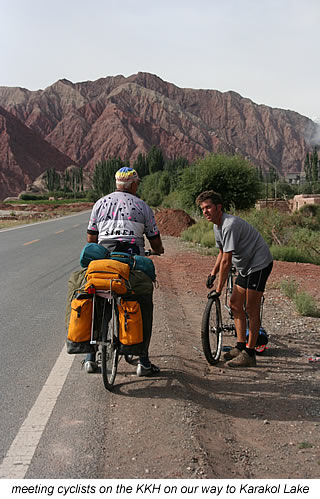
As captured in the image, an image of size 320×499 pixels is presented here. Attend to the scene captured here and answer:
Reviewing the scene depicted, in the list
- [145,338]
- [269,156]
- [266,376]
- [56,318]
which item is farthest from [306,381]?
[269,156]

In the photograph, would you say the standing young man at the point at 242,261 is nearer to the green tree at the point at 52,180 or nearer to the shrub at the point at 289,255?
the shrub at the point at 289,255

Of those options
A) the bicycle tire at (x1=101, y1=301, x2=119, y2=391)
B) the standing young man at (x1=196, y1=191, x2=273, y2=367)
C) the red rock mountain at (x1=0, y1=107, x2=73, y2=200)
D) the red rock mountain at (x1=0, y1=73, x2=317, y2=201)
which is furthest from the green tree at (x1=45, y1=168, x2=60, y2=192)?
the bicycle tire at (x1=101, y1=301, x2=119, y2=391)

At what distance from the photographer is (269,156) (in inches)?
7598

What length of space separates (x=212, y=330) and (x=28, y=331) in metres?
2.60

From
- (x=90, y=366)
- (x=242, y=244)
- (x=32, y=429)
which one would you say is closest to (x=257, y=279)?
(x=242, y=244)

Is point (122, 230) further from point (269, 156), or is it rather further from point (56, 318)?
point (269, 156)

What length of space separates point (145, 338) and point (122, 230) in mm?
1045

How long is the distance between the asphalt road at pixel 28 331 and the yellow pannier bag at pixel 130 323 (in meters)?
0.70

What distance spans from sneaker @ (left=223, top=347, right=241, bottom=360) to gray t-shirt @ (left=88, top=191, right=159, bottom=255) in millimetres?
1691

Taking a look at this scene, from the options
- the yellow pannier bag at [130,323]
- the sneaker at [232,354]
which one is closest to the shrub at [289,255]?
the sneaker at [232,354]

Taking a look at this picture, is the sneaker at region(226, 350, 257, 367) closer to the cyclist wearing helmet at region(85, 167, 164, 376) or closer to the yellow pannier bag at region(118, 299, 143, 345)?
the cyclist wearing helmet at region(85, 167, 164, 376)

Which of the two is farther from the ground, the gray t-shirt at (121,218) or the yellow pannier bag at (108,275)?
the gray t-shirt at (121,218)

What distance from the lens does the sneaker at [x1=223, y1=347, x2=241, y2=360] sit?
632 cm

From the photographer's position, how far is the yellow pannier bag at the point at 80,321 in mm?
5004
